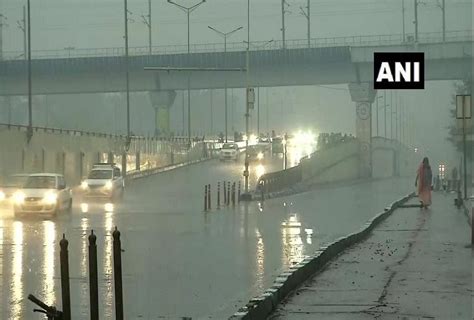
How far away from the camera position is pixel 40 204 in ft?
122

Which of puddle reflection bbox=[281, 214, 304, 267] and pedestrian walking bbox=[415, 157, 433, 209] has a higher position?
pedestrian walking bbox=[415, 157, 433, 209]

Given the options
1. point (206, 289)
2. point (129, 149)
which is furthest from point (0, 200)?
point (129, 149)

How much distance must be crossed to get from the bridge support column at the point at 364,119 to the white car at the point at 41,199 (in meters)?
42.2

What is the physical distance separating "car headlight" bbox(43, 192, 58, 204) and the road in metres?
0.67

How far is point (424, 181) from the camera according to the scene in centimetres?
3469

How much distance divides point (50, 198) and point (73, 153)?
33166mm

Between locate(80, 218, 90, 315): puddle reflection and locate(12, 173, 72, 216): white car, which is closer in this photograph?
locate(80, 218, 90, 315): puddle reflection

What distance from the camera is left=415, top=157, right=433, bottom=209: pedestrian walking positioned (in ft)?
113

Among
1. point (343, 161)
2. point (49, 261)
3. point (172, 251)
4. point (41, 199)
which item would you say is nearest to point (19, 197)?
point (41, 199)

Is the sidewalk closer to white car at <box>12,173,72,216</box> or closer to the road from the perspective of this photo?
the road

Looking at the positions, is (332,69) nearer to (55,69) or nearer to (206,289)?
(55,69)

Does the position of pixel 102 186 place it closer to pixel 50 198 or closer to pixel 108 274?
pixel 50 198

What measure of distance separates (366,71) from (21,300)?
69.9m

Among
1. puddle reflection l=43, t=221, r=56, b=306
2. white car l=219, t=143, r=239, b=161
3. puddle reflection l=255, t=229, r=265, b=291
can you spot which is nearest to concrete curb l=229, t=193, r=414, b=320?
puddle reflection l=255, t=229, r=265, b=291
